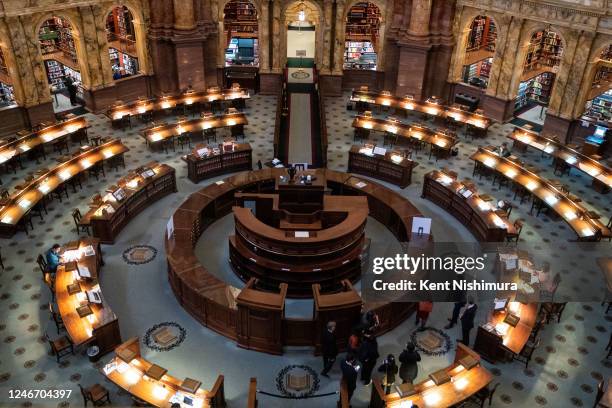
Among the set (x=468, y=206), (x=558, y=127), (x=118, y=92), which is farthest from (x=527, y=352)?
(x=118, y=92)

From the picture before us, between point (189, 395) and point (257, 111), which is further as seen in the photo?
point (257, 111)

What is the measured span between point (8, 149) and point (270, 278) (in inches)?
437

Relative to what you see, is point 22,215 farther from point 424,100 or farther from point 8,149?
point 424,100

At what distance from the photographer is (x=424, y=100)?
26297 mm

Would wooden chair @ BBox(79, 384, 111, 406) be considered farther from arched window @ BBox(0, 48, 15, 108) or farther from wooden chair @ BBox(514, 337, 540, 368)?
arched window @ BBox(0, 48, 15, 108)

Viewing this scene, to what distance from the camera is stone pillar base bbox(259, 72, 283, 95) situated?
27.2 metres

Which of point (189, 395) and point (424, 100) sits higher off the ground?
point (424, 100)

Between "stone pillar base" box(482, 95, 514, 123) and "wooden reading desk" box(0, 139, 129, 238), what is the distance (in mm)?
15890

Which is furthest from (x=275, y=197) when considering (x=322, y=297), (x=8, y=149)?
(x=8, y=149)

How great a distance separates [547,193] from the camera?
57.8ft

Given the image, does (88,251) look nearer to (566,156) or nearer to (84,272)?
(84,272)

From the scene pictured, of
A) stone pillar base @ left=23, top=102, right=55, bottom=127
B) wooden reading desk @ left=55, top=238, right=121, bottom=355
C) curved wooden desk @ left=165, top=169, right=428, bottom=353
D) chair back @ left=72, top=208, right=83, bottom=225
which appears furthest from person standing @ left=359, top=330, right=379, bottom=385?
stone pillar base @ left=23, top=102, right=55, bottom=127

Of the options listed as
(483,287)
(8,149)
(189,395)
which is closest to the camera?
(189,395)

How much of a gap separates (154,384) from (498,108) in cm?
1975
